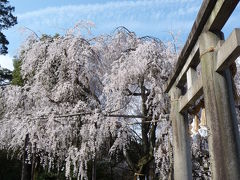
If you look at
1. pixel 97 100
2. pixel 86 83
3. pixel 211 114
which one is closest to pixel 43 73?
pixel 86 83

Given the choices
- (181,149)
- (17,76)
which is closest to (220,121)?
(181,149)

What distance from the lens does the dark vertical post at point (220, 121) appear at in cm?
169

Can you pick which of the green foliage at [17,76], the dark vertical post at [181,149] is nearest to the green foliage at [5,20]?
the green foliage at [17,76]

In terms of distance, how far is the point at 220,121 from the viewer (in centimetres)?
176

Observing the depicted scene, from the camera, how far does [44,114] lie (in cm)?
673

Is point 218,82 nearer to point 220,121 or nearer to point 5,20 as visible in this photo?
point 220,121

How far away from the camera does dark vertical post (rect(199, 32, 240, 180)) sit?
1.69 metres

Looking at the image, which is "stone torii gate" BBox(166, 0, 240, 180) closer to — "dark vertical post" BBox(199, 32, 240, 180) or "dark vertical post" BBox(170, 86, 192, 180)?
"dark vertical post" BBox(199, 32, 240, 180)

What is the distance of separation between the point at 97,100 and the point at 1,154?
6.75 meters

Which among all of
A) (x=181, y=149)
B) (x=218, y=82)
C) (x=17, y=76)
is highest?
(x=17, y=76)

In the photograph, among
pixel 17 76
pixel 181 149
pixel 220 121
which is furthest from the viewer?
pixel 17 76

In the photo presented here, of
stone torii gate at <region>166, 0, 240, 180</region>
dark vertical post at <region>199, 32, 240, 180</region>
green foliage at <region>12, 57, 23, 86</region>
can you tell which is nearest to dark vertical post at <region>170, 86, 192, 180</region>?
stone torii gate at <region>166, 0, 240, 180</region>

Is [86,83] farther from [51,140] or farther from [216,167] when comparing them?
[216,167]

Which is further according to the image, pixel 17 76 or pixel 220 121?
pixel 17 76
